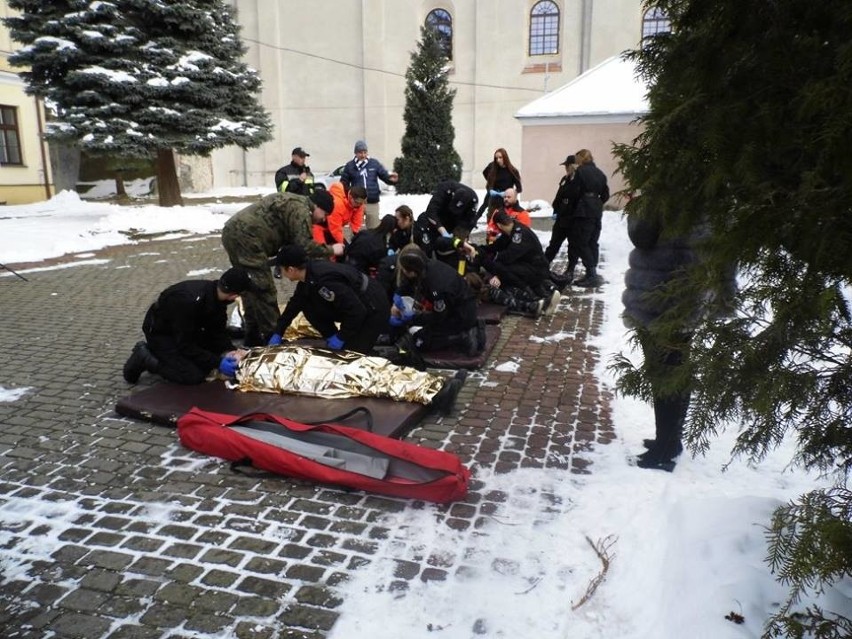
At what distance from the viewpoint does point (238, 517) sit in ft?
11.2

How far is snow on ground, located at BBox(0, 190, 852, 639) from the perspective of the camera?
258cm

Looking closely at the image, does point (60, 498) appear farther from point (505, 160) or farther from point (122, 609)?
point (505, 160)

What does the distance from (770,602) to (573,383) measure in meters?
3.08

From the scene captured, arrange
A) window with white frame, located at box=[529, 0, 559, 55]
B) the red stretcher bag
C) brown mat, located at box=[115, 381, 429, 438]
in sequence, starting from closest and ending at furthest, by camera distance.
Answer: the red stretcher bag → brown mat, located at box=[115, 381, 429, 438] → window with white frame, located at box=[529, 0, 559, 55]

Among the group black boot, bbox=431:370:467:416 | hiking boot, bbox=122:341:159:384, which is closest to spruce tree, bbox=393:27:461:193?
hiking boot, bbox=122:341:159:384

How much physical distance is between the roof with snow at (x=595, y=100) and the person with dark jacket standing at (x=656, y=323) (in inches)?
513

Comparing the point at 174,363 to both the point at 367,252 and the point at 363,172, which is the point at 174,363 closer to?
the point at 367,252

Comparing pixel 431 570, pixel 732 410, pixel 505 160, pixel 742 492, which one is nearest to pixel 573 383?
pixel 742 492

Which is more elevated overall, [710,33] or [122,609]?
[710,33]

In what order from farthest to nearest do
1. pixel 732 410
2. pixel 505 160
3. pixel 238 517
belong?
pixel 505 160, pixel 238 517, pixel 732 410

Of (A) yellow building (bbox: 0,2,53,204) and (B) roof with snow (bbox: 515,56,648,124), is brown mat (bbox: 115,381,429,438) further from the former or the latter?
(A) yellow building (bbox: 0,2,53,204)

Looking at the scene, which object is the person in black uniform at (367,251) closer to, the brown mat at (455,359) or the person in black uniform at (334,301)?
the brown mat at (455,359)

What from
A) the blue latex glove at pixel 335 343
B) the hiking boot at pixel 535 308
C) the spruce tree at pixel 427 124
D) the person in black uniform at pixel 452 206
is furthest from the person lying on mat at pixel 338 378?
the spruce tree at pixel 427 124

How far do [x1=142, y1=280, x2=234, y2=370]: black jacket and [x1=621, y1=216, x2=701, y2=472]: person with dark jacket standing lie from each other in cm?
318
